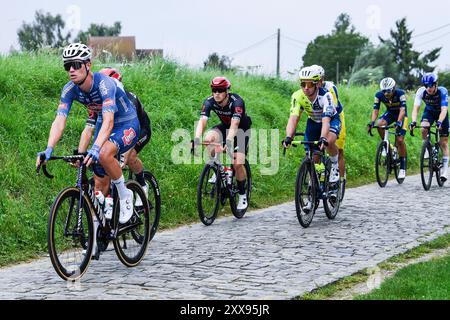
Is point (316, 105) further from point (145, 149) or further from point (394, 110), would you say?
point (394, 110)

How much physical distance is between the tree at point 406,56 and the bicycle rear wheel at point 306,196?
80.4 m

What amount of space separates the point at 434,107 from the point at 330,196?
228 inches

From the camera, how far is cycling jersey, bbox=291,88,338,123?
33.7ft

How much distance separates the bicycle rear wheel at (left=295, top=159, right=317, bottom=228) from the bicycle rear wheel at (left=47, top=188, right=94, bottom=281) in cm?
387

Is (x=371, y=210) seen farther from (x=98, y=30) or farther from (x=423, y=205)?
(x=98, y=30)

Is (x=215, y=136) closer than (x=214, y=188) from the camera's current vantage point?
No

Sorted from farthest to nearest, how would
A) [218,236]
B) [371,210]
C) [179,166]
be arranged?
[179,166] → [371,210] → [218,236]

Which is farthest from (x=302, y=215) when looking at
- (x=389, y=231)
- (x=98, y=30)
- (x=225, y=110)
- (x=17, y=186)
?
(x=98, y=30)

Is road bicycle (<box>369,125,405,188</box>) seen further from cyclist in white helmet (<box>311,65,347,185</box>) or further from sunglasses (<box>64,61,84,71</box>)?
sunglasses (<box>64,61,84,71</box>)

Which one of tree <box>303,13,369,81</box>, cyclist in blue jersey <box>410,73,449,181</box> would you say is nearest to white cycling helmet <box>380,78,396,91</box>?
cyclist in blue jersey <box>410,73,449,181</box>

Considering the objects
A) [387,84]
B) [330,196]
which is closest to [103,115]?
[330,196]

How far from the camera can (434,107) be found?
50.4 ft

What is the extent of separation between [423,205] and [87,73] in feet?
25.1
